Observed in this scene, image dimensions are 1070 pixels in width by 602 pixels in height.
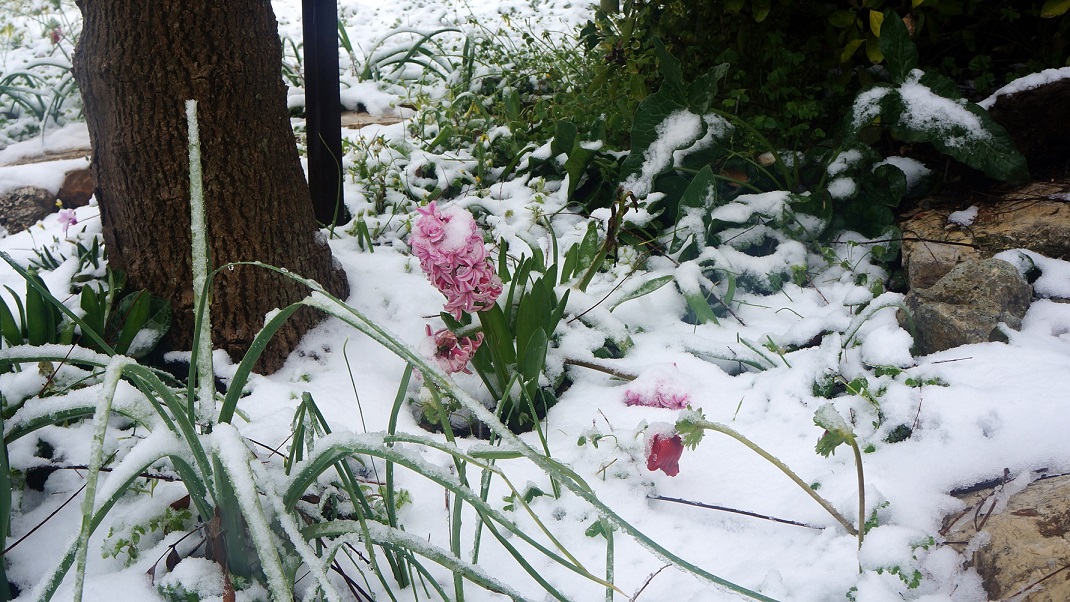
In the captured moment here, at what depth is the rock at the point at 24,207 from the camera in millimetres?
2934

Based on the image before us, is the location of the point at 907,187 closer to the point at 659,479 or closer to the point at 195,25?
the point at 659,479

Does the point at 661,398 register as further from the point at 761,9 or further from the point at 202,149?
the point at 761,9

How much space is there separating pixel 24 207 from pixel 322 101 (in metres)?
1.62

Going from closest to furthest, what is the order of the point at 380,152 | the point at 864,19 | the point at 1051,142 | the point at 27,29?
the point at 1051,142, the point at 864,19, the point at 380,152, the point at 27,29

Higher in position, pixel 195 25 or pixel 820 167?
pixel 195 25

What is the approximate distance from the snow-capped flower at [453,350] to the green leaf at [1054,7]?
1738 mm

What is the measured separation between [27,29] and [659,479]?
19.4 feet

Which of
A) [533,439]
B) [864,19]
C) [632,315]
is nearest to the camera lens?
[533,439]

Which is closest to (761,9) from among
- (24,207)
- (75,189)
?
(75,189)

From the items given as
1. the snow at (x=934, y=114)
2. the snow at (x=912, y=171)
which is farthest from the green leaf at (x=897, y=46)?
the snow at (x=912, y=171)

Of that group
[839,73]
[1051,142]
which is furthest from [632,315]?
[1051,142]

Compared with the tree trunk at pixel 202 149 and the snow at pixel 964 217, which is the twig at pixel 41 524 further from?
the snow at pixel 964 217

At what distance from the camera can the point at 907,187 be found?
2150 mm

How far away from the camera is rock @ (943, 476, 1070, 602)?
99 centimetres
